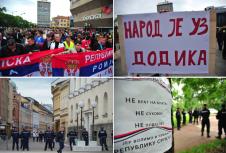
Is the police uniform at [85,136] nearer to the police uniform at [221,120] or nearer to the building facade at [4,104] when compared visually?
the building facade at [4,104]

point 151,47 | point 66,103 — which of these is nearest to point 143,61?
point 151,47

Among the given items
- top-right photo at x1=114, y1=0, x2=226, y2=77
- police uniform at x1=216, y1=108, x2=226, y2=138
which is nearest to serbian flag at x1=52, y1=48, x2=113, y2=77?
top-right photo at x1=114, y1=0, x2=226, y2=77

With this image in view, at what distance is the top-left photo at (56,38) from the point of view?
18.6 feet

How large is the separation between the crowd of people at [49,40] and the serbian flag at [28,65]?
5 cm

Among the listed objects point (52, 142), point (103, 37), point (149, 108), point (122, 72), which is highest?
point (103, 37)

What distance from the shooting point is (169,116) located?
230 inches

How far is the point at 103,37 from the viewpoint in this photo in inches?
225

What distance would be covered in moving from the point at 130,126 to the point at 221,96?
3.89ft

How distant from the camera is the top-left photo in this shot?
5680mm

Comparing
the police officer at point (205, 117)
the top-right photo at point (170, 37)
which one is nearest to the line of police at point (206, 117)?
the police officer at point (205, 117)

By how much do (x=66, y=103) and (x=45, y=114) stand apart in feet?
0.91

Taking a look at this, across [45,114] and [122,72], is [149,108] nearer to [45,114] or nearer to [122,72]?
[122,72]

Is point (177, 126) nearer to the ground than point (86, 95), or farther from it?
nearer to the ground

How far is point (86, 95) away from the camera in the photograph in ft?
18.8
